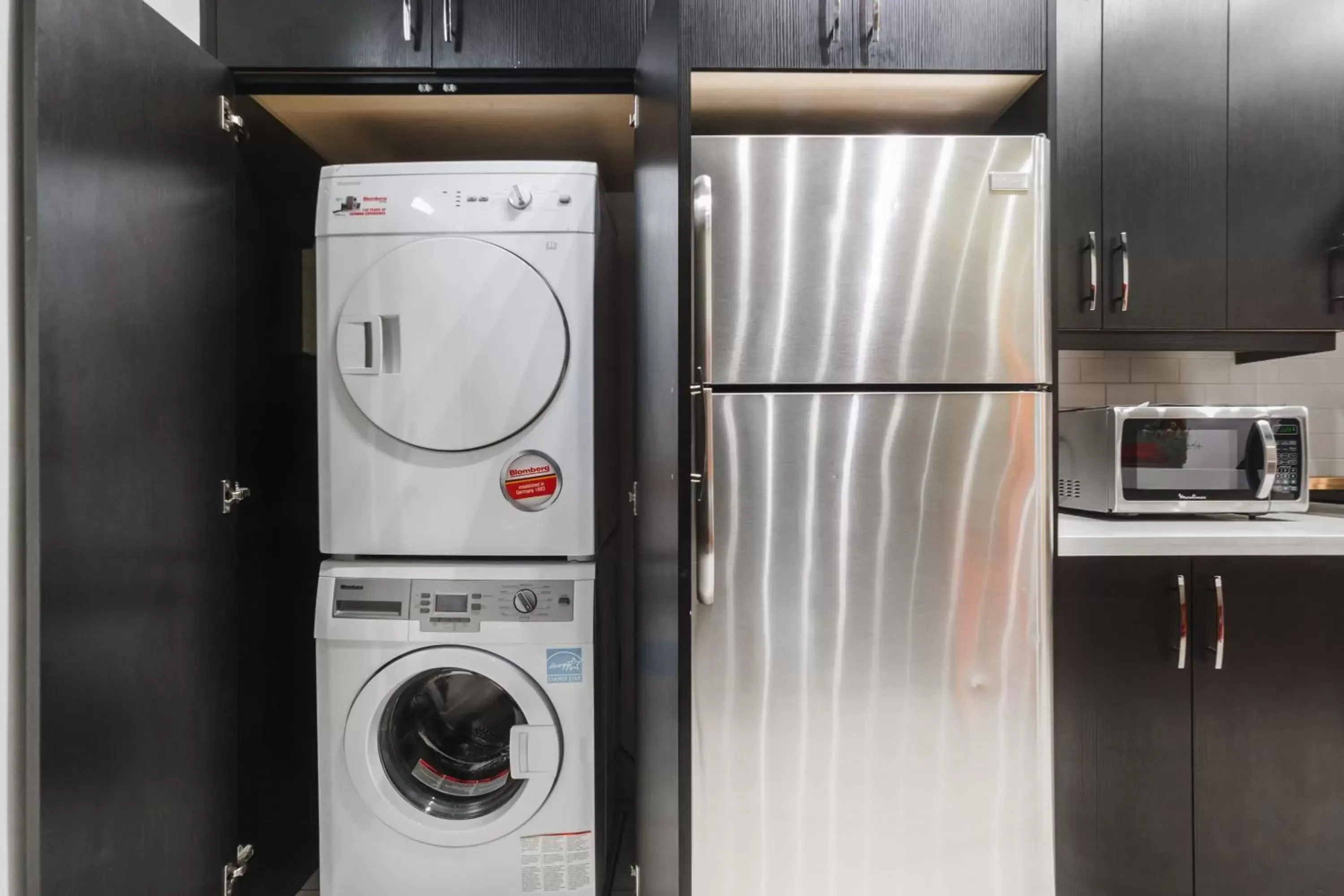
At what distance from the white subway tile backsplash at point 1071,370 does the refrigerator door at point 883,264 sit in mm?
872

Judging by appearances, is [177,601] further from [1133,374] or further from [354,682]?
[1133,374]

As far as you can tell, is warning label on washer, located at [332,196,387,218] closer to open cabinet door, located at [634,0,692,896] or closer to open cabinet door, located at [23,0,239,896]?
open cabinet door, located at [23,0,239,896]

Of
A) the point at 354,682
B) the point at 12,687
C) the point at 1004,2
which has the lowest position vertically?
the point at 354,682

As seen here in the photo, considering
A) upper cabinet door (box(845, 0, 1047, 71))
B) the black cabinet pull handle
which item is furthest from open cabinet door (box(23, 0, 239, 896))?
the black cabinet pull handle

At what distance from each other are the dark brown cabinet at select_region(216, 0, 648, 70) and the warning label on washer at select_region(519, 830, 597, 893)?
180 centimetres

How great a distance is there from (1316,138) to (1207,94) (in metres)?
0.32

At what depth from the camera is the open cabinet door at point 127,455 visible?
1003 mm

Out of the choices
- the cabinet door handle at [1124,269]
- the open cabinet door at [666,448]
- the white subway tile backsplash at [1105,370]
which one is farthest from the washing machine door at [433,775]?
the white subway tile backsplash at [1105,370]

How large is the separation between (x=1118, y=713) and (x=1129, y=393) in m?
1.05

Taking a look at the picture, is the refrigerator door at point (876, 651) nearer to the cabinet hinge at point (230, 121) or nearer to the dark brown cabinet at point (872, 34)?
the dark brown cabinet at point (872, 34)

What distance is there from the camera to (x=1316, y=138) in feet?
5.45

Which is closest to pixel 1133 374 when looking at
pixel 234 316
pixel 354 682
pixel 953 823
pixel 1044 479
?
pixel 1044 479

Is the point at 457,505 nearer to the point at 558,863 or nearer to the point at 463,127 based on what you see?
the point at 558,863

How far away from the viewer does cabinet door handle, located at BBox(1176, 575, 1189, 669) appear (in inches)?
56.3
